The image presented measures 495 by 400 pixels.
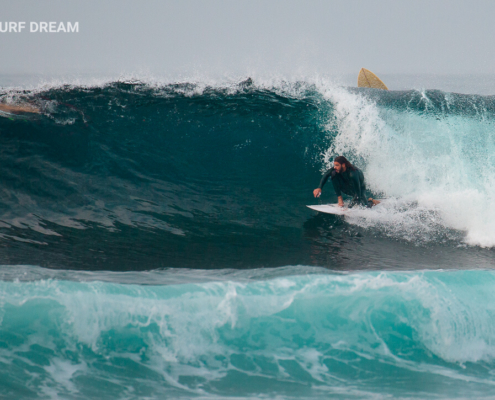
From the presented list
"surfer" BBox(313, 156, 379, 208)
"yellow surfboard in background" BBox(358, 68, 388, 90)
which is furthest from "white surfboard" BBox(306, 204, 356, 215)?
"yellow surfboard in background" BBox(358, 68, 388, 90)

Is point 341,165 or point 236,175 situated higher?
point 341,165

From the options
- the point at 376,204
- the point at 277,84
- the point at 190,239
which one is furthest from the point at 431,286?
the point at 277,84

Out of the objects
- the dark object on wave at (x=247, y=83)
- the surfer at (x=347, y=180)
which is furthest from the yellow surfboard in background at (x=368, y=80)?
the surfer at (x=347, y=180)

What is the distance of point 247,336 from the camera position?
3.05 metres

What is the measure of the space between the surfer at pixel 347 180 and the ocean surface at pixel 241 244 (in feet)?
0.75

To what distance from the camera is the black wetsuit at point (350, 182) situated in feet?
16.2

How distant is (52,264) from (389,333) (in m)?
3.09

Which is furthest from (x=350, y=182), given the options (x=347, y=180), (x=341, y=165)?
(x=341, y=165)

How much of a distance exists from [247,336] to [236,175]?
10.4 ft

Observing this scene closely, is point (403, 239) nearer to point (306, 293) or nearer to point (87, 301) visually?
point (306, 293)

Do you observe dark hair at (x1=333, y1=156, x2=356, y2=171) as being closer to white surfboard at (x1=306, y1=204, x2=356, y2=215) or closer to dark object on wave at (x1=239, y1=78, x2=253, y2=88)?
white surfboard at (x1=306, y1=204, x2=356, y2=215)

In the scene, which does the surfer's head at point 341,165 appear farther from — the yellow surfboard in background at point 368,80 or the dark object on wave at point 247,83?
the yellow surfboard in background at point 368,80

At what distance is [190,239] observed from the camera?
444 cm

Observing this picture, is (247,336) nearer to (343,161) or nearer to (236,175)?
(343,161)
